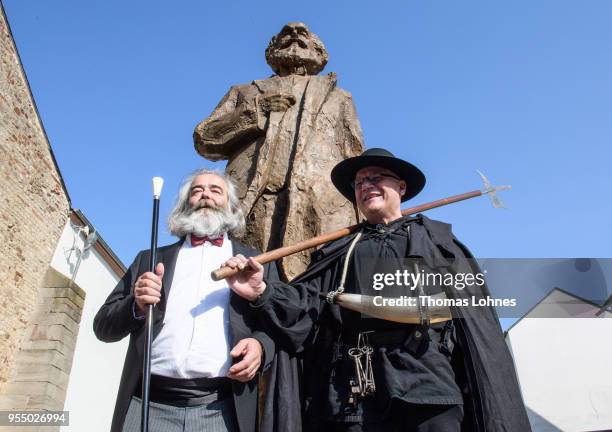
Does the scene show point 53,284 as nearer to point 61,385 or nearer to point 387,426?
point 61,385

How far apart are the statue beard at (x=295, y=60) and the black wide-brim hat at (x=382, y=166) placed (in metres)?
2.82

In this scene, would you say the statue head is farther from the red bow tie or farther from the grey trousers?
the grey trousers

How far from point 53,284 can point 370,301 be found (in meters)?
9.46

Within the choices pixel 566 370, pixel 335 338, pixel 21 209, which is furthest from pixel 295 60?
pixel 566 370

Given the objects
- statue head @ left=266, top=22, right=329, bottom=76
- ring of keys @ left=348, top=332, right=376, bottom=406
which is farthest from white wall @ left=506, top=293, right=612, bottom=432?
ring of keys @ left=348, top=332, right=376, bottom=406

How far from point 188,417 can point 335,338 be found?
0.84m

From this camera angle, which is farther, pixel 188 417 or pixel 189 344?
pixel 189 344

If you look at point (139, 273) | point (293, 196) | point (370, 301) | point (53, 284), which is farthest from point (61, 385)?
point (370, 301)

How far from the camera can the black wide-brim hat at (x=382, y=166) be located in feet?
10.8

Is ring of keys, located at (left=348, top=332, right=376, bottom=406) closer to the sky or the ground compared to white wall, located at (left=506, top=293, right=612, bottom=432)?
closer to the ground

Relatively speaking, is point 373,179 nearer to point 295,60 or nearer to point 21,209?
point 295,60

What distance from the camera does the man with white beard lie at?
2471 millimetres

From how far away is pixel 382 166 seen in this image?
3334mm

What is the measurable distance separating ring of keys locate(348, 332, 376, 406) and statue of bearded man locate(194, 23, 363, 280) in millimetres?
1377
